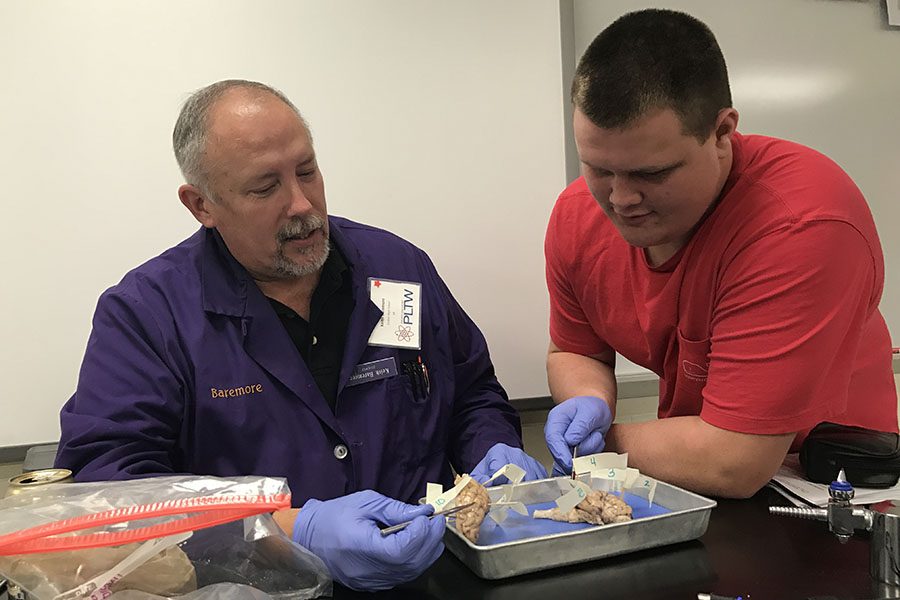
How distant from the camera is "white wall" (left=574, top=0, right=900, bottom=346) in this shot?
2561 mm

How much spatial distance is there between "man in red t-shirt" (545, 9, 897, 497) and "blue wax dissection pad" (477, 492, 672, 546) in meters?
0.17

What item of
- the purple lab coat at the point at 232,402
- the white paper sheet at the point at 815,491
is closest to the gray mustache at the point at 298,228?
the purple lab coat at the point at 232,402

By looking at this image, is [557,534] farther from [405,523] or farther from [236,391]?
[236,391]

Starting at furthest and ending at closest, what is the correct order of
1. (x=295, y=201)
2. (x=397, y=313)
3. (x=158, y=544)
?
1. (x=397, y=313)
2. (x=295, y=201)
3. (x=158, y=544)

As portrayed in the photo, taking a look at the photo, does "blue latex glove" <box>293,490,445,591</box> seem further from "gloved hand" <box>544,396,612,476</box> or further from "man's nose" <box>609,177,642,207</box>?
"man's nose" <box>609,177,642,207</box>

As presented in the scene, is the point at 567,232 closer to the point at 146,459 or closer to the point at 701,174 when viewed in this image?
the point at 701,174

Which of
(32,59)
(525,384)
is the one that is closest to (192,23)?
(32,59)

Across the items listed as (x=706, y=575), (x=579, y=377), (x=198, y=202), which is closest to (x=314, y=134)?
(x=198, y=202)

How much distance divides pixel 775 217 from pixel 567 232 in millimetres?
506

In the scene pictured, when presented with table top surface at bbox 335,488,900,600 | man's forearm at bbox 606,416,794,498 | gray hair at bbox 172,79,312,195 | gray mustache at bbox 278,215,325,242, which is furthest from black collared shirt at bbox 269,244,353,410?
man's forearm at bbox 606,416,794,498

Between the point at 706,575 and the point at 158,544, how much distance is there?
782mm

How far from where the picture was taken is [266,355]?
1.53 metres

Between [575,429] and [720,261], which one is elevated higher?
[720,261]

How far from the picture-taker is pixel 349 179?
6.95 ft
